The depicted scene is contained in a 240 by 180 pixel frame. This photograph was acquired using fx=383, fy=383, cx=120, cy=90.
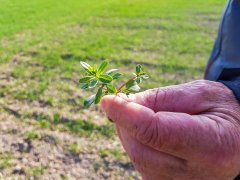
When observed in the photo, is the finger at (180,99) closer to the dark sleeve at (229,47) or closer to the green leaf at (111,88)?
the green leaf at (111,88)

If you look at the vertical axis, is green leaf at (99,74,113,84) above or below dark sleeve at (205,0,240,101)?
above

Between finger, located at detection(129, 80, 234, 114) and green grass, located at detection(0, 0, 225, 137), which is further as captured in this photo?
green grass, located at detection(0, 0, 225, 137)

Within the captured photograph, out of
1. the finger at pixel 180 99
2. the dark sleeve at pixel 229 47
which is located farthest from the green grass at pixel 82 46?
the finger at pixel 180 99

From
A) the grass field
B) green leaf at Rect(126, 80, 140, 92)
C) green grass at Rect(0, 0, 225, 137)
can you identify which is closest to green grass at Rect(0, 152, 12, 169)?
the grass field

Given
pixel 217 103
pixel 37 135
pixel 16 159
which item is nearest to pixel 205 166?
pixel 217 103

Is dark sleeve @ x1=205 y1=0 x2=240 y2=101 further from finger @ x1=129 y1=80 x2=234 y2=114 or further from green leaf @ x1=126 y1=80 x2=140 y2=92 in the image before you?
green leaf @ x1=126 y1=80 x2=140 y2=92

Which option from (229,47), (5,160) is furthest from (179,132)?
(5,160)

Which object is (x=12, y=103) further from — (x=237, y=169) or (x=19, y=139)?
(x=237, y=169)

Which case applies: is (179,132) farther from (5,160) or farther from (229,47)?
(5,160)
